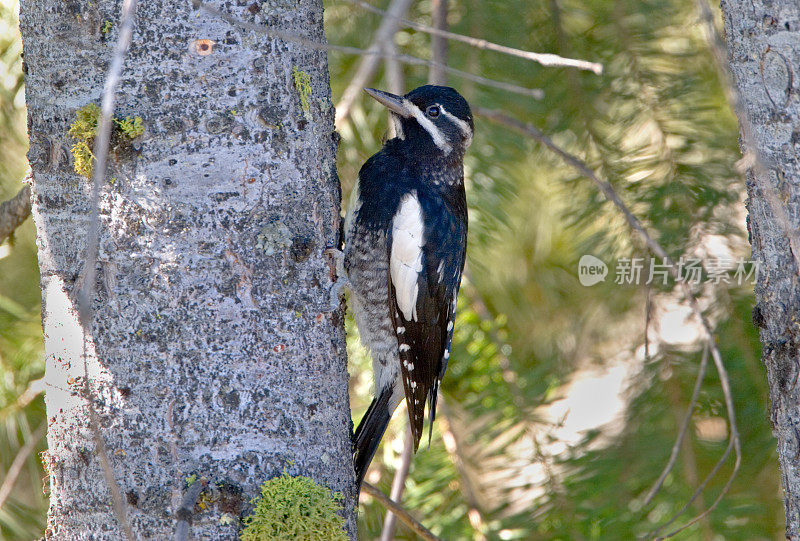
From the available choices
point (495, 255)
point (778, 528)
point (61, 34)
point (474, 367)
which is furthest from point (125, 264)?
point (778, 528)

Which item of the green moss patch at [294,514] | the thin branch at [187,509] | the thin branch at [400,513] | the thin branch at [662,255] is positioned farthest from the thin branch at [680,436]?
the thin branch at [187,509]

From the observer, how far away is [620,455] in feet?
7.29

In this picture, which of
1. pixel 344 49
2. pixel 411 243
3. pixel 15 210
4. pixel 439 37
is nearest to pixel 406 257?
pixel 411 243

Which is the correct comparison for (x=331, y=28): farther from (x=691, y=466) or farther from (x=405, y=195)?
(x=691, y=466)

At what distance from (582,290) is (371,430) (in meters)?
0.86

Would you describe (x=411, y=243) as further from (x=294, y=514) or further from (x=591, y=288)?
(x=294, y=514)

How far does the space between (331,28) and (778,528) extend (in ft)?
6.51

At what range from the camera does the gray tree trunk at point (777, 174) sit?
4.91 feet

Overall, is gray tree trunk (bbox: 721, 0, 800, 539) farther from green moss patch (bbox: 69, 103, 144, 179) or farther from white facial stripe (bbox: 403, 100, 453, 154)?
green moss patch (bbox: 69, 103, 144, 179)

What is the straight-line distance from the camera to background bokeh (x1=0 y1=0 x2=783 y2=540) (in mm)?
2154

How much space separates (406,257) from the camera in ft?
7.44

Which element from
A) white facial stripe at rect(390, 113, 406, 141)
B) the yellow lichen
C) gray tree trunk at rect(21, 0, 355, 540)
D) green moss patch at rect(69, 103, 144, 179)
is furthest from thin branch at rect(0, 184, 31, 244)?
white facial stripe at rect(390, 113, 406, 141)

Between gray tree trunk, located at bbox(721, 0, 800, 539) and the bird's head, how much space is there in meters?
0.83

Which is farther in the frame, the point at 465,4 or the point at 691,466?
the point at 465,4
